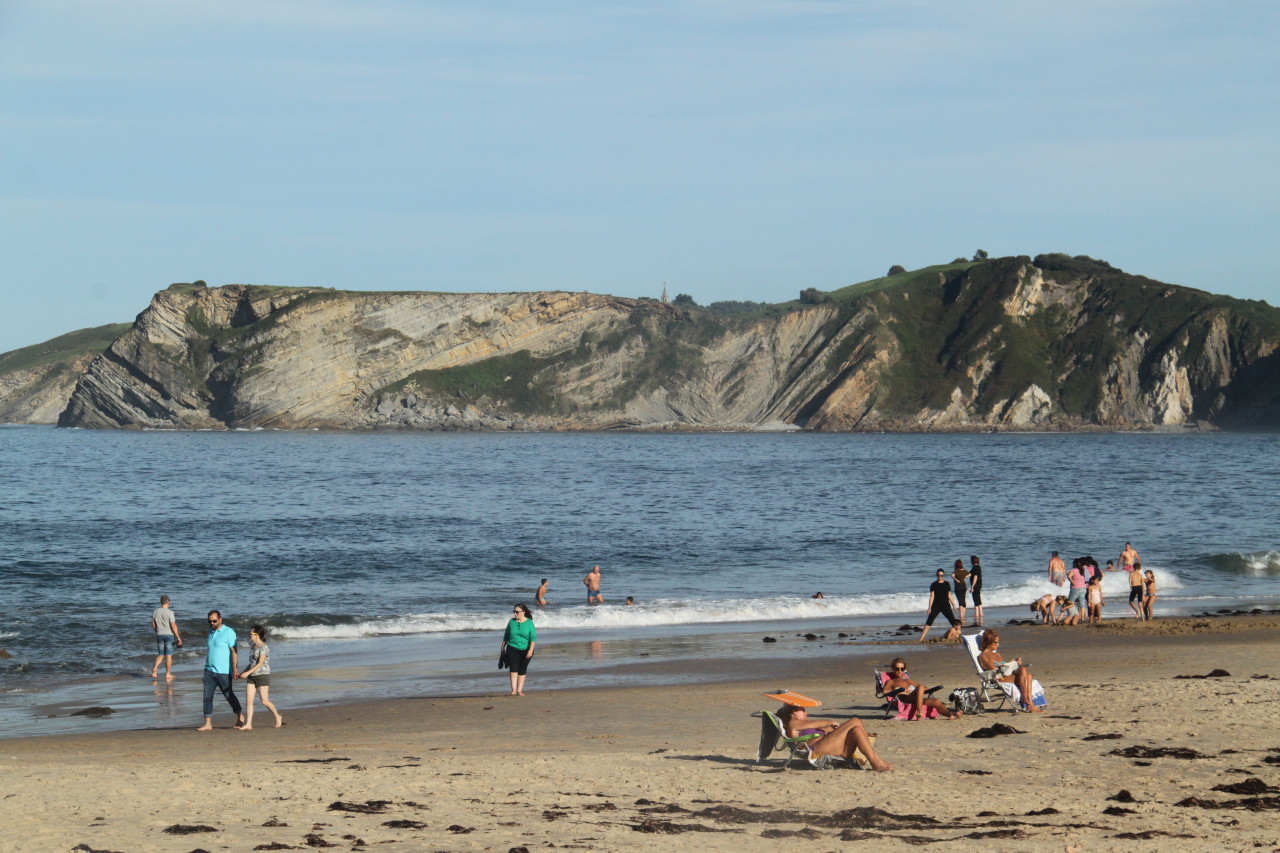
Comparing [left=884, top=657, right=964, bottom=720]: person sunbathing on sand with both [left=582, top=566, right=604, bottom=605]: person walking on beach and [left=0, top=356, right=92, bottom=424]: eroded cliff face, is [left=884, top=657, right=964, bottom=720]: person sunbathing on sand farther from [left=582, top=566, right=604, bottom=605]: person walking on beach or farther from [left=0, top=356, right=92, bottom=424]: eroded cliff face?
[left=0, top=356, right=92, bottom=424]: eroded cliff face

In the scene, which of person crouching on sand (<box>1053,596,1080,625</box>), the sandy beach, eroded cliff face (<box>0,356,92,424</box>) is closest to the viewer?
the sandy beach

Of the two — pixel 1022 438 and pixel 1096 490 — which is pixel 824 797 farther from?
pixel 1022 438

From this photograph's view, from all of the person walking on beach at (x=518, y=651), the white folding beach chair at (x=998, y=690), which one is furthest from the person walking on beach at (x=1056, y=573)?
the person walking on beach at (x=518, y=651)

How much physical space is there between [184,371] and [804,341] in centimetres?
7923

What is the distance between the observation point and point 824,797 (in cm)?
884

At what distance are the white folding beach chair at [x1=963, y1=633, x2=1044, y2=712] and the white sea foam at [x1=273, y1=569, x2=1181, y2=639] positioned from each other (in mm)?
10062

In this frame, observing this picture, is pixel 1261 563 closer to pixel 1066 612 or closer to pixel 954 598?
pixel 1066 612

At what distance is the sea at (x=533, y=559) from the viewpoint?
17.7 metres

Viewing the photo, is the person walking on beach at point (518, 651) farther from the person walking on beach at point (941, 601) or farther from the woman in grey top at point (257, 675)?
the person walking on beach at point (941, 601)

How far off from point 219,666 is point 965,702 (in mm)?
9226

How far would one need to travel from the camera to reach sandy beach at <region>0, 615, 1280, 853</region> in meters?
7.71

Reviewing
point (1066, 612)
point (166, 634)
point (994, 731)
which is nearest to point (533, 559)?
point (1066, 612)

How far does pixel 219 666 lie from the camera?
43.5 feet

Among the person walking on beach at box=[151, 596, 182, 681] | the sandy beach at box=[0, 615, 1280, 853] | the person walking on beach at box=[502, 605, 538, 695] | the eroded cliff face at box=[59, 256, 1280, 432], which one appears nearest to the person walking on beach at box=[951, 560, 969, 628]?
the sandy beach at box=[0, 615, 1280, 853]
